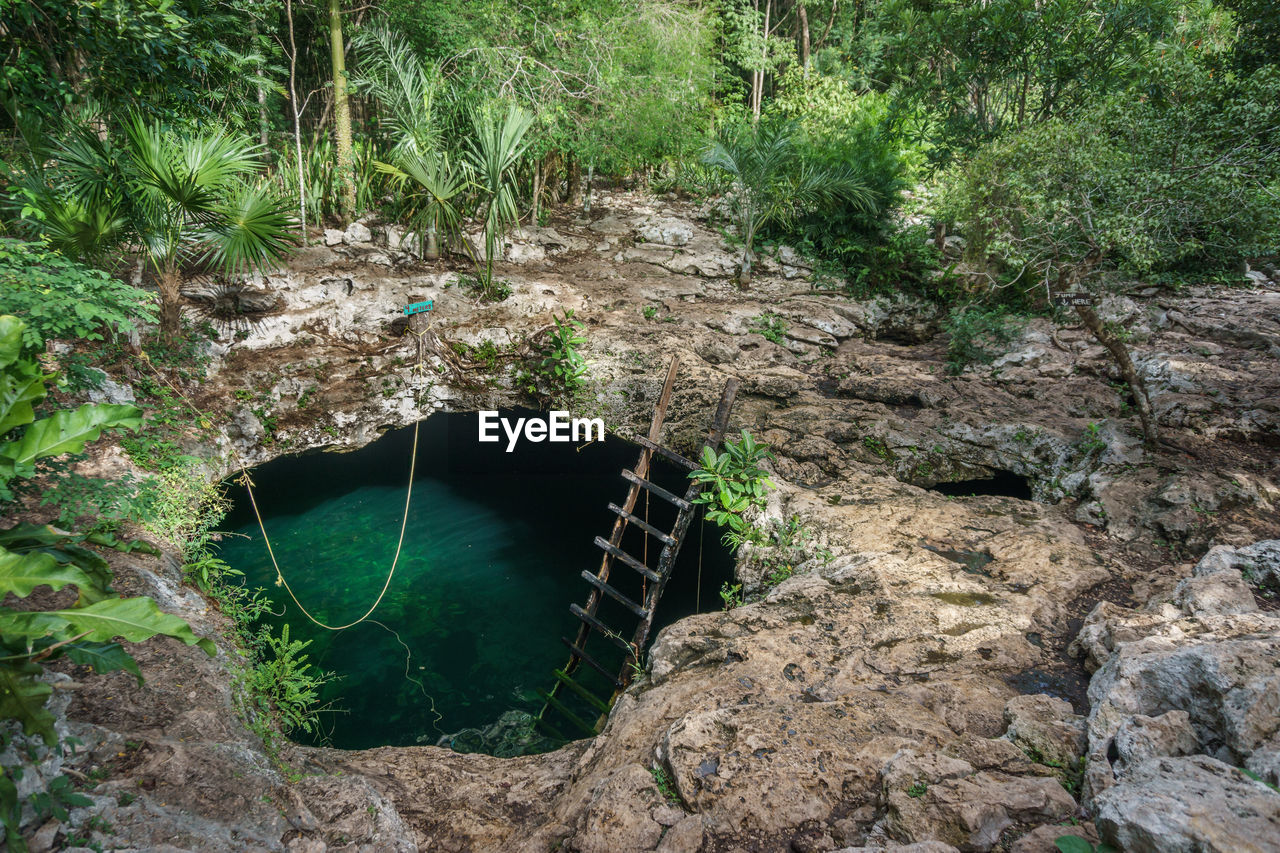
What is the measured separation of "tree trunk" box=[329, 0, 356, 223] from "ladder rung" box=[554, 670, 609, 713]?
8056mm

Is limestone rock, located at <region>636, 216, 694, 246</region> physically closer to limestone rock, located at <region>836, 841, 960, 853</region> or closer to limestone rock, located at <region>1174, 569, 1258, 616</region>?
limestone rock, located at <region>1174, 569, 1258, 616</region>

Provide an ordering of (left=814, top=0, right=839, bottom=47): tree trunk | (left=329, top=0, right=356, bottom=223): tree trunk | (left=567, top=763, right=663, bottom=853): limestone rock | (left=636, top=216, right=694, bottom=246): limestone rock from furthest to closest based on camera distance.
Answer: (left=814, top=0, right=839, bottom=47): tree trunk, (left=636, top=216, right=694, bottom=246): limestone rock, (left=329, top=0, right=356, bottom=223): tree trunk, (left=567, top=763, right=663, bottom=853): limestone rock

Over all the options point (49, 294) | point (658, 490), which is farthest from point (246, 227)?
point (658, 490)

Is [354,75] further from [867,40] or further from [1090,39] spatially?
[867,40]

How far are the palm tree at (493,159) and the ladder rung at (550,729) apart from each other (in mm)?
5841

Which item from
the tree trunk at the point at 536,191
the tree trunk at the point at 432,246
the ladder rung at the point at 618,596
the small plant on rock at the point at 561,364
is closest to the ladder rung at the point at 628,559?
the ladder rung at the point at 618,596

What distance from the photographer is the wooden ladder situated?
6.10 m

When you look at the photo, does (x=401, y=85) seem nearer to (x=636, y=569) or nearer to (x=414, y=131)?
(x=414, y=131)

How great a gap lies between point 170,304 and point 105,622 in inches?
233

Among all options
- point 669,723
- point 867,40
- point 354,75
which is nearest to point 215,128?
point 354,75

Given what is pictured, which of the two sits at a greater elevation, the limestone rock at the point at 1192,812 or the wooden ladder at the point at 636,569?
the limestone rock at the point at 1192,812

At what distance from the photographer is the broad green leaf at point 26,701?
2.42 meters

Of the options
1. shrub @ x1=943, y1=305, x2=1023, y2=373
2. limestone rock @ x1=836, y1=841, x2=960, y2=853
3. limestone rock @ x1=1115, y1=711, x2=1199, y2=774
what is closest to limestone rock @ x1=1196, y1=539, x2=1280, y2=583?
limestone rock @ x1=1115, y1=711, x2=1199, y2=774

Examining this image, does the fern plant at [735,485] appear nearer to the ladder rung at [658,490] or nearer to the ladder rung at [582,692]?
the ladder rung at [658,490]
